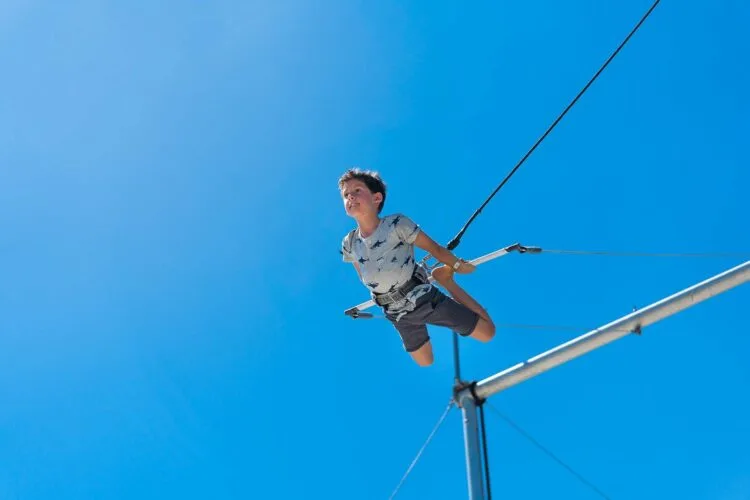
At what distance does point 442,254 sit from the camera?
22.6ft

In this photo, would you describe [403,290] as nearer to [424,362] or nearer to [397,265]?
[397,265]

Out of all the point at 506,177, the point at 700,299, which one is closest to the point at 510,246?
the point at 506,177

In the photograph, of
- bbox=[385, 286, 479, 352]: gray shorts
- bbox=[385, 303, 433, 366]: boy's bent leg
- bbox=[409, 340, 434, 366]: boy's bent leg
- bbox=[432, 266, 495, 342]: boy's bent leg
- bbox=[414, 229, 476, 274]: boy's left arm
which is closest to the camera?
bbox=[414, 229, 476, 274]: boy's left arm

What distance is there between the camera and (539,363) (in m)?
7.40

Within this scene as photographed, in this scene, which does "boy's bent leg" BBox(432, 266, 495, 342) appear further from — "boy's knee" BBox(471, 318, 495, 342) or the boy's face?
the boy's face

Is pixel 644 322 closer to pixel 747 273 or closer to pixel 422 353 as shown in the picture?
pixel 747 273

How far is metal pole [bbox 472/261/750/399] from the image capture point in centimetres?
711

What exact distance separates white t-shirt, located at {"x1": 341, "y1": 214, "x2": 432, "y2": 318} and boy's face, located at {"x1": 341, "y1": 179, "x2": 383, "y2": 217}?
17 cm

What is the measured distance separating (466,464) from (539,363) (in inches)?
43.3

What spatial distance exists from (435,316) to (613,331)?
1583 millimetres

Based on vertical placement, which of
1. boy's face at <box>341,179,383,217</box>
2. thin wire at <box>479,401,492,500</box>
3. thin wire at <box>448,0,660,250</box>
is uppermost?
thin wire at <box>448,0,660,250</box>

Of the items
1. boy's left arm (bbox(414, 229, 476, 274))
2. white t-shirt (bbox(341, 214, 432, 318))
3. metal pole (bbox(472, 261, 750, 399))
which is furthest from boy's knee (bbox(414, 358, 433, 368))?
boy's left arm (bbox(414, 229, 476, 274))

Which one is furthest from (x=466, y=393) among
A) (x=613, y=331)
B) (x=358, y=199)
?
(x=358, y=199)

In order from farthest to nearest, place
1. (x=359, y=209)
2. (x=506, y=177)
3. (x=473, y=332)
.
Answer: (x=506, y=177) → (x=473, y=332) → (x=359, y=209)
